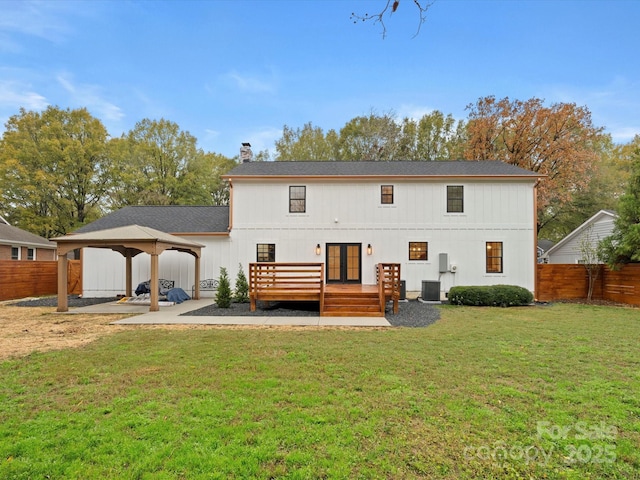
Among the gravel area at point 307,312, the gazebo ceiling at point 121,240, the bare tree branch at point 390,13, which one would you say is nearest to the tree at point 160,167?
the gazebo ceiling at point 121,240

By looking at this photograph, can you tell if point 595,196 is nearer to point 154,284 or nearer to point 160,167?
point 154,284

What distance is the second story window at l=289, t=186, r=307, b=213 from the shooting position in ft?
46.3

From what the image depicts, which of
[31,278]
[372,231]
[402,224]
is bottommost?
[31,278]

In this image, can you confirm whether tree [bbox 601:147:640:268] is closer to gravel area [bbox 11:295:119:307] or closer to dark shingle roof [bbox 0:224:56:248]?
gravel area [bbox 11:295:119:307]

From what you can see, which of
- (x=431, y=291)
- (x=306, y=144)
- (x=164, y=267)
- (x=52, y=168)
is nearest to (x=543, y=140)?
(x=431, y=291)

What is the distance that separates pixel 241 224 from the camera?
14070mm

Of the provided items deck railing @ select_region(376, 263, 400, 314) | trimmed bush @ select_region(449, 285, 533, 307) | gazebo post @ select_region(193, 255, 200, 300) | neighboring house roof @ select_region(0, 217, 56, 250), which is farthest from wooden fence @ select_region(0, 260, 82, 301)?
trimmed bush @ select_region(449, 285, 533, 307)

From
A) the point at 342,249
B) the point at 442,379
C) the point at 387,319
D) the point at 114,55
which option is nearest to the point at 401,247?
the point at 342,249

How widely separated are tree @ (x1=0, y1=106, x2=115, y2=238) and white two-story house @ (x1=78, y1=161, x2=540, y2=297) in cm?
1403

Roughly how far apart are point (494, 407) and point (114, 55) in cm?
1960

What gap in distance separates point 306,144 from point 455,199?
17577 millimetres

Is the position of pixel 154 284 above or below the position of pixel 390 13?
below

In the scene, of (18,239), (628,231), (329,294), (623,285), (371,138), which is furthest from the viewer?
(371,138)

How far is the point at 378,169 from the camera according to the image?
1495 cm
